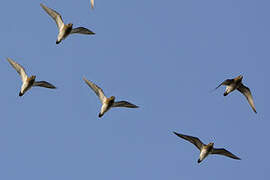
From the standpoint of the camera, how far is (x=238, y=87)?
41.6m

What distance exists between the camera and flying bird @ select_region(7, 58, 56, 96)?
133ft

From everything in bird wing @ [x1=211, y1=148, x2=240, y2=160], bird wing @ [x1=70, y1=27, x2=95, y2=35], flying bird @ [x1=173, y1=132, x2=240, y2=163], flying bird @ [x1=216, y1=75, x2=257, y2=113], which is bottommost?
flying bird @ [x1=173, y1=132, x2=240, y2=163]

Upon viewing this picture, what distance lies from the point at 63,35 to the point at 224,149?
1220 centimetres

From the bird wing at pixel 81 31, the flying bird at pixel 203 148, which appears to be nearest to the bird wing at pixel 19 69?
the bird wing at pixel 81 31

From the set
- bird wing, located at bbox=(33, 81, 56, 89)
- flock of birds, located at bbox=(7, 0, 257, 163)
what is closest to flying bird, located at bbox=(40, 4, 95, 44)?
flock of birds, located at bbox=(7, 0, 257, 163)

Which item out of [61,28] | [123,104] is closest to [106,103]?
[123,104]

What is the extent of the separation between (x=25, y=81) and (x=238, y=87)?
1341cm

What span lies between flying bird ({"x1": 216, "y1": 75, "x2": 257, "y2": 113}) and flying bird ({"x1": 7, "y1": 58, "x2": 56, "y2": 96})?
1092cm

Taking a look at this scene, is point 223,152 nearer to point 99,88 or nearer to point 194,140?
point 194,140

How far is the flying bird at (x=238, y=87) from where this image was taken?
40250 millimetres

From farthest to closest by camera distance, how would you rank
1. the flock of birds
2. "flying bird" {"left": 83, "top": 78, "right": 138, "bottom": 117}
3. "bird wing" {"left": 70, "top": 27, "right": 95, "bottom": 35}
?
"bird wing" {"left": 70, "top": 27, "right": 95, "bottom": 35} → "flying bird" {"left": 83, "top": 78, "right": 138, "bottom": 117} → the flock of birds

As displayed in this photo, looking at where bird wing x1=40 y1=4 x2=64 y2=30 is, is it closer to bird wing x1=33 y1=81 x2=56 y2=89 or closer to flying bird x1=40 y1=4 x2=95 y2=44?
flying bird x1=40 y1=4 x2=95 y2=44

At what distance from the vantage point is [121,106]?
40.4 meters

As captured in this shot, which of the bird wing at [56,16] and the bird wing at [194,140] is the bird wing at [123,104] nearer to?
the bird wing at [194,140]
